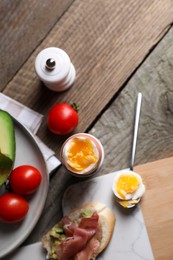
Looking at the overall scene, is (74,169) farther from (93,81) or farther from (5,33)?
(5,33)

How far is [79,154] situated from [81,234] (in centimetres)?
23

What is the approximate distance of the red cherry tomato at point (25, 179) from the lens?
1352 millimetres

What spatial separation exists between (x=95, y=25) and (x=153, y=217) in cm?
61

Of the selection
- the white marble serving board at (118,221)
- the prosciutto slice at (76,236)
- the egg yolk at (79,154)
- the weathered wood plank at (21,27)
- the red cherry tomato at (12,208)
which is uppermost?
the weathered wood plank at (21,27)

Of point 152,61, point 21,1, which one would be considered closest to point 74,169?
point 152,61

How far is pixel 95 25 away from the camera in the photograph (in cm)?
145

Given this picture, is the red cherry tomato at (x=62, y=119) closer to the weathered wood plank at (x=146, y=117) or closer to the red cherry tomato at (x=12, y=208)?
the weathered wood plank at (x=146, y=117)

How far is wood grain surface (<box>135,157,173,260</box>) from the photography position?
4.60 feet

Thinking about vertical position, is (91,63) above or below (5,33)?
above

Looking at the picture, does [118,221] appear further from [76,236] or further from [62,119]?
[62,119]

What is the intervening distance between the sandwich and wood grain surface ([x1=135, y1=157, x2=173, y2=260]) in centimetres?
12

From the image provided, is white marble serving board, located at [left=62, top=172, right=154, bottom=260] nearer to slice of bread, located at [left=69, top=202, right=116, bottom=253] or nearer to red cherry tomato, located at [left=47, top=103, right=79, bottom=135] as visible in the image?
slice of bread, located at [left=69, top=202, right=116, bottom=253]

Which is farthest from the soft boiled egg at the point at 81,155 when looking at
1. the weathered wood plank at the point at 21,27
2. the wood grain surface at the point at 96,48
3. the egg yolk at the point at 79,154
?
the weathered wood plank at the point at 21,27

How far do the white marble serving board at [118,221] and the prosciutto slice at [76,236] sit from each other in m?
0.07
